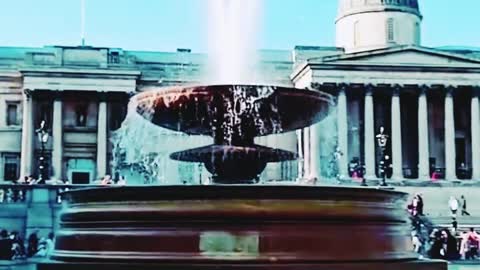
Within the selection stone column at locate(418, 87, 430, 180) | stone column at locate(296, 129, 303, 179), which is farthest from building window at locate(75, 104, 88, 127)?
stone column at locate(418, 87, 430, 180)

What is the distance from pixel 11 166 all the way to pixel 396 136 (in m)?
25.1

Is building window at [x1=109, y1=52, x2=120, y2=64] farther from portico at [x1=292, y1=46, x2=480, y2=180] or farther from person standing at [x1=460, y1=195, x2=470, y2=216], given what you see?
person standing at [x1=460, y1=195, x2=470, y2=216]

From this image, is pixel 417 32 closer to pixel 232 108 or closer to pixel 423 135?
pixel 423 135

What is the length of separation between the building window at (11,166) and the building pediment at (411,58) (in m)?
22.2

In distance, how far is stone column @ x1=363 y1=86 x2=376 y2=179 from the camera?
5734cm

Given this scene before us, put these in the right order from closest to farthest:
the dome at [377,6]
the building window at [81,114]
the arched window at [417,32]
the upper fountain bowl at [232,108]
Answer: the upper fountain bowl at [232,108]
the building window at [81,114]
the dome at [377,6]
the arched window at [417,32]

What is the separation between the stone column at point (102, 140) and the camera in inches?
2305

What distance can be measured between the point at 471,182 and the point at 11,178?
29.4m

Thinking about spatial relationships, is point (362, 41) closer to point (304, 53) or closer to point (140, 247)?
point (304, 53)

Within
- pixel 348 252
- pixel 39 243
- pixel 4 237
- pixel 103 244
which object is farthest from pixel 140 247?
pixel 39 243

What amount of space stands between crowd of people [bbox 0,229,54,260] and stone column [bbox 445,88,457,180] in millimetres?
31996

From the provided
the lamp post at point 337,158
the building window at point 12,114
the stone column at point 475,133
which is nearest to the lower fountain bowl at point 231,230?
the lamp post at point 337,158

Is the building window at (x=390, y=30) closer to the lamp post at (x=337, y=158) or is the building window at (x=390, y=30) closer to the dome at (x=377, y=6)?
the dome at (x=377, y=6)

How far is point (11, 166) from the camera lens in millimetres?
59656
